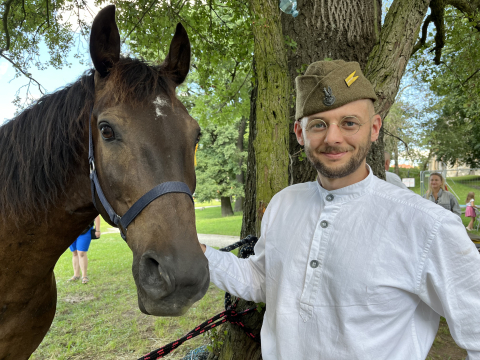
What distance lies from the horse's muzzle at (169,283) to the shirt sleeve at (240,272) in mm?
359

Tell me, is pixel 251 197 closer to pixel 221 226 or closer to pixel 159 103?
pixel 159 103

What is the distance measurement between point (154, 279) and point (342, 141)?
97cm

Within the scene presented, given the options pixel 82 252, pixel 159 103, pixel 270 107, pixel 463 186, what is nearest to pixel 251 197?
pixel 270 107

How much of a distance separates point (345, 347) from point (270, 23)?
1769mm

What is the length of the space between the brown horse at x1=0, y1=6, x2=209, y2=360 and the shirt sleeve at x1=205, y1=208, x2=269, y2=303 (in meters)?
0.33

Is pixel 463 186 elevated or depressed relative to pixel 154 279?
depressed

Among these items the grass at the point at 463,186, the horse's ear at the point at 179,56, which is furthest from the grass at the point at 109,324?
the grass at the point at 463,186

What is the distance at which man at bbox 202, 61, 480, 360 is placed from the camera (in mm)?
1108

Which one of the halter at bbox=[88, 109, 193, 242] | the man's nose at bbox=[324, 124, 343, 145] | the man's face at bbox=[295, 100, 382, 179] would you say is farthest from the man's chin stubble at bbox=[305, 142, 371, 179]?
the halter at bbox=[88, 109, 193, 242]

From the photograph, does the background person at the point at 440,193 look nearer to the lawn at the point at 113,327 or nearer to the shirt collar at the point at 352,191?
the lawn at the point at 113,327

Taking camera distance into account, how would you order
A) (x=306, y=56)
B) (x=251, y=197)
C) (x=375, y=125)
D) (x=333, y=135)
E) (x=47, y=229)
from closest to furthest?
(x=333, y=135), (x=375, y=125), (x=47, y=229), (x=306, y=56), (x=251, y=197)

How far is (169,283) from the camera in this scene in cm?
117

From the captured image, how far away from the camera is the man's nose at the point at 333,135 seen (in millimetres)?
1325

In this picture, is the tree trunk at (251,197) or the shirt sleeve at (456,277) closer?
the shirt sleeve at (456,277)
